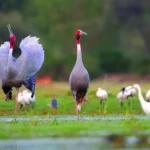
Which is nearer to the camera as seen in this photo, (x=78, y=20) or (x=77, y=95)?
(x=77, y=95)

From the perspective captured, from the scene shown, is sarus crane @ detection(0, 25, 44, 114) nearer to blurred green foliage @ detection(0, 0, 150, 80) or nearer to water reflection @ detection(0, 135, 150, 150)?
water reflection @ detection(0, 135, 150, 150)

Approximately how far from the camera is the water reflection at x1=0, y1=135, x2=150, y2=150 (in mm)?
9251

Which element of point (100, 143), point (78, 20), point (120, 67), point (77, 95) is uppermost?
point (78, 20)

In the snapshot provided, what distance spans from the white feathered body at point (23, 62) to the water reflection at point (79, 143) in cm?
524

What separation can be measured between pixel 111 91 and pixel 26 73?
7.76 meters

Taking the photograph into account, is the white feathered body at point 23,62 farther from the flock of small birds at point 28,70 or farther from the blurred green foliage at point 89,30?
the blurred green foliage at point 89,30

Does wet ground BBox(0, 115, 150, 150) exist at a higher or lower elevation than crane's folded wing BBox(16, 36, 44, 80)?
lower

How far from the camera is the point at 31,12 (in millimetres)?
26562

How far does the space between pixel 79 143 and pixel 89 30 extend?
15929mm

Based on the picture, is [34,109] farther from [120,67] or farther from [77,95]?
[120,67]

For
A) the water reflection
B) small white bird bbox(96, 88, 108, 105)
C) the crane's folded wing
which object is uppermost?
the crane's folded wing

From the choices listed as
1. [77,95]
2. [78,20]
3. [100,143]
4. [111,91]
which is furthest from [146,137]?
[78,20]

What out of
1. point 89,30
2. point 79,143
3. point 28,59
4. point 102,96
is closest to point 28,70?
point 28,59

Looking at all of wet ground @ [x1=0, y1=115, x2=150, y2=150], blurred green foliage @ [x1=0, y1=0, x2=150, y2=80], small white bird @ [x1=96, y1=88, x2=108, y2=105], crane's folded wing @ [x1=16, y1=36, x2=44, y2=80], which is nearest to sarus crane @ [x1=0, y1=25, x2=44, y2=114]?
crane's folded wing @ [x1=16, y1=36, x2=44, y2=80]
